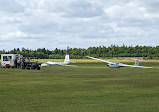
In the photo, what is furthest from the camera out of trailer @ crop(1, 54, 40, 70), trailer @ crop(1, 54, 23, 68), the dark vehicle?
trailer @ crop(1, 54, 23, 68)

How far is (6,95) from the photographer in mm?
20812

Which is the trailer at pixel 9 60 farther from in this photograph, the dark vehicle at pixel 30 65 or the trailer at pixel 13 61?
the dark vehicle at pixel 30 65

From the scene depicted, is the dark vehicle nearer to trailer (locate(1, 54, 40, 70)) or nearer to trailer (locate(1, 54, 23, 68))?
Result: trailer (locate(1, 54, 40, 70))

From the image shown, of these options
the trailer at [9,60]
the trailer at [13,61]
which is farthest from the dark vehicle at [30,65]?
the trailer at [9,60]

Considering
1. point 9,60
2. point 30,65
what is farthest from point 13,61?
point 30,65

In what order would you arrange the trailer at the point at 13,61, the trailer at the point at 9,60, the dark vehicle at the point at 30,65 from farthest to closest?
the trailer at the point at 9,60 < the trailer at the point at 13,61 < the dark vehicle at the point at 30,65

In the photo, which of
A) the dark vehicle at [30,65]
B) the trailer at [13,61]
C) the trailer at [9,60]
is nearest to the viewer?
the dark vehicle at [30,65]

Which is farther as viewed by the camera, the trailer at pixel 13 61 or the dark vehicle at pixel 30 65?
the trailer at pixel 13 61

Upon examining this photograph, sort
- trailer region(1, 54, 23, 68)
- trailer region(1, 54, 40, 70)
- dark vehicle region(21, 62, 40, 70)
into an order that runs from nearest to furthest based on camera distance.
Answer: dark vehicle region(21, 62, 40, 70)
trailer region(1, 54, 40, 70)
trailer region(1, 54, 23, 68)

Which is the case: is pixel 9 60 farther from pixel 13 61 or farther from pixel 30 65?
pixel 30 65

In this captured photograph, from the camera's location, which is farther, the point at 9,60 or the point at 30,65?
the point at 9,60

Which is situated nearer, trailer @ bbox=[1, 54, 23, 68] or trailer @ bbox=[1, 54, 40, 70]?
trailer @ bbox=[1, 54, 40, 70]

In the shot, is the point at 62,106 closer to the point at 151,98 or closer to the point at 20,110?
the point at 20,110

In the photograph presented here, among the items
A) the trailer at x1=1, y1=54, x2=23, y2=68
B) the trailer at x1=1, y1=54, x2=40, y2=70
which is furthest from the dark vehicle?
the trailer at x1=1, y1=54, x2=23, y2=68
